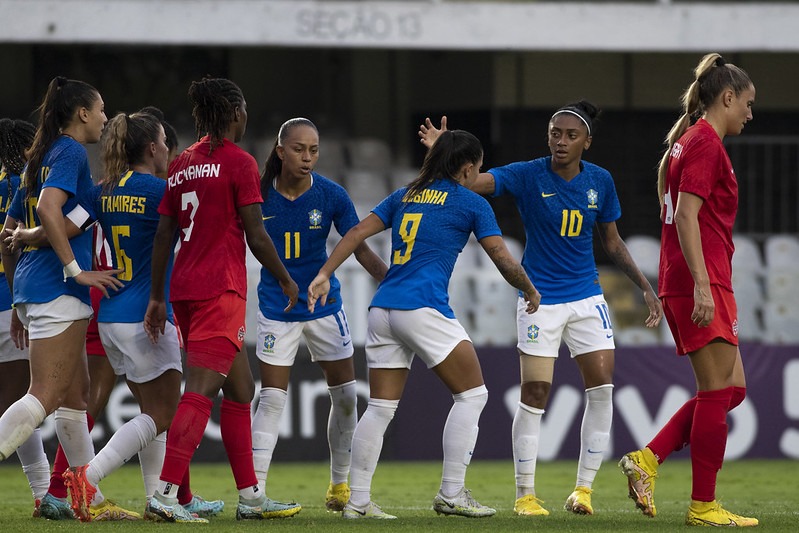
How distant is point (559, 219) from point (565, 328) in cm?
61

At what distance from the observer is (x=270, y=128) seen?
1748 centimetres

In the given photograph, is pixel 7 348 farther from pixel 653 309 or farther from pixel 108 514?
pixel 653 309

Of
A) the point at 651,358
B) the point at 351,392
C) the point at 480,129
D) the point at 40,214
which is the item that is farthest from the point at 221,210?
the point at 480,129

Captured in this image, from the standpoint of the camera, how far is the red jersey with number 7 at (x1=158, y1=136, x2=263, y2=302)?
623 cm

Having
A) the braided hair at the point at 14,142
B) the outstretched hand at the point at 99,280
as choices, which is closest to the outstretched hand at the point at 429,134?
the outstretched hand at the point at 99,280

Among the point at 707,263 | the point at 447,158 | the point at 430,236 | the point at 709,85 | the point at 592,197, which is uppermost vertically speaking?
the point at 709,85

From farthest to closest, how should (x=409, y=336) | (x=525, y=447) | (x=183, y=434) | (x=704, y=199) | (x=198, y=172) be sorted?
(x=525, y=447) < (x=409, y=336) < (x=198, y=172) < (x=704, y=199) < (x=183, y=434)

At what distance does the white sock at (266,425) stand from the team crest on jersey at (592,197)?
2001mm

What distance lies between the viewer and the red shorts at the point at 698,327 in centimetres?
616

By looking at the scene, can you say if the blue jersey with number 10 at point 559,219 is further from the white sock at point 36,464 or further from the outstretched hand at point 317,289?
the white sock at point 36,464

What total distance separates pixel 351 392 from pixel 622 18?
30.2 feet

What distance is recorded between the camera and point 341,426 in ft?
24.0

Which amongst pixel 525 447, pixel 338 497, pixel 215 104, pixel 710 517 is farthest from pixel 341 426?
pixel 710 517

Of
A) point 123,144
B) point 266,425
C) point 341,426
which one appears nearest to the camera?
point 123,144
